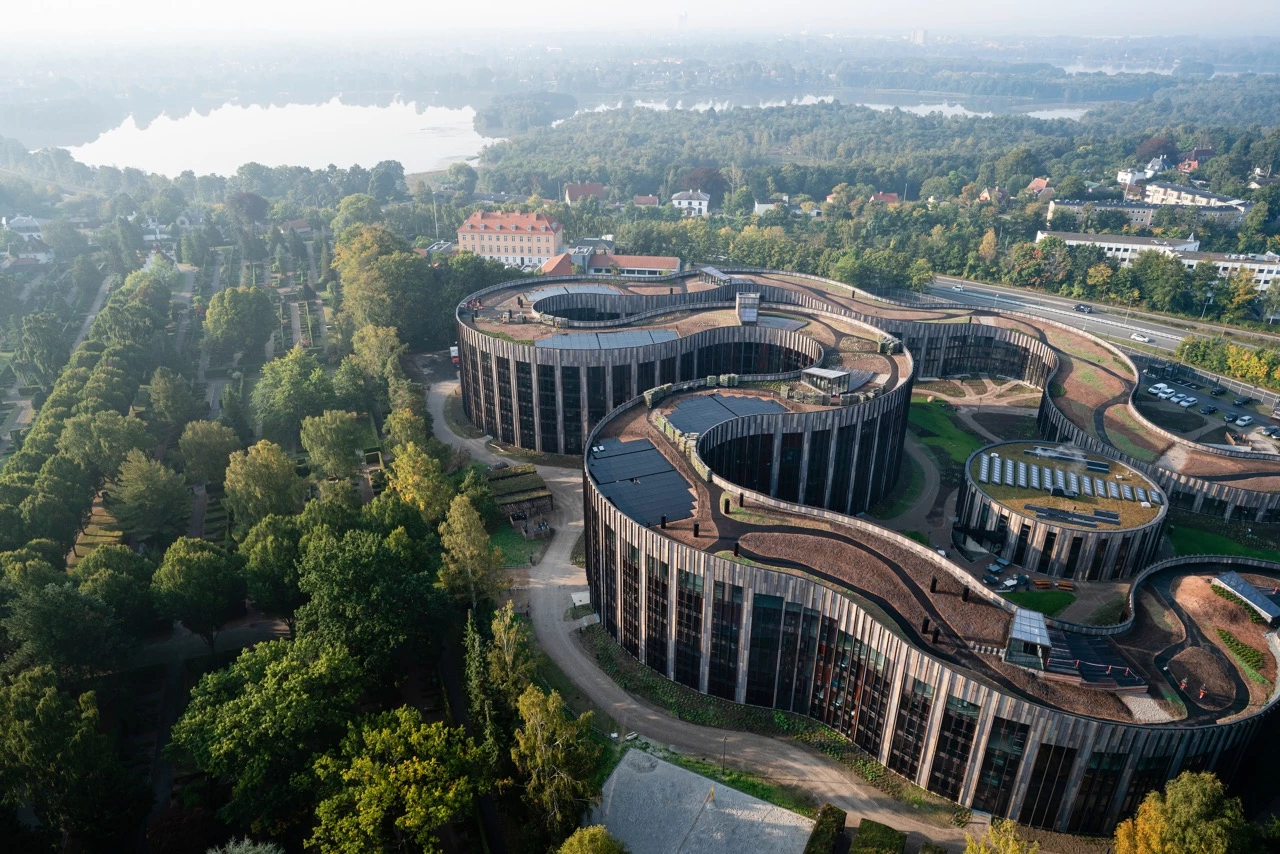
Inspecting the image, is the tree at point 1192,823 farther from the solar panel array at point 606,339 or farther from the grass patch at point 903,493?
the solar panel array at point 606,339

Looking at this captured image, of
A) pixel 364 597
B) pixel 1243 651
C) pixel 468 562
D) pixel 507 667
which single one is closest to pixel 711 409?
pixel 468 562

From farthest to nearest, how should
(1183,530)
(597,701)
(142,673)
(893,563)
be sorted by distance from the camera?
(1183,530) < (142,673) < (597,701) < (893,563)

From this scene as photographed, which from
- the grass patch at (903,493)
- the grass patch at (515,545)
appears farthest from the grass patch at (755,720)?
the grass patch at (903,493)

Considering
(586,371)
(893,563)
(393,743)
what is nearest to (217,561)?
(393,743)

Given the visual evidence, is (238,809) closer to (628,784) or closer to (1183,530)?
(628,784)

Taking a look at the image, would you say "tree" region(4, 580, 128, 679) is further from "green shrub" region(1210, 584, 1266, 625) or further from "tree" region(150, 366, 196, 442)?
"green shrub" region(1210, 584, 1266, 625)

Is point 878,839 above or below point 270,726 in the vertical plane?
below

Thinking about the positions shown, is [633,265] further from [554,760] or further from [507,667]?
[554,760]
